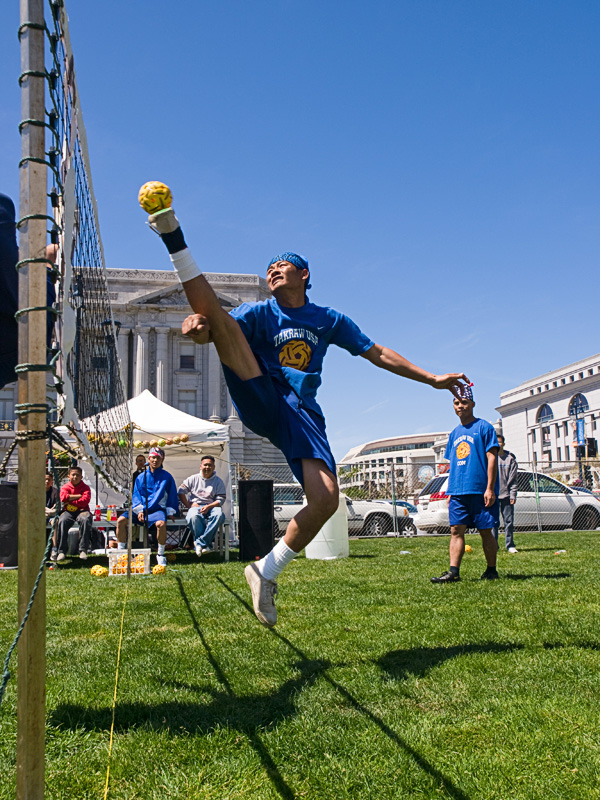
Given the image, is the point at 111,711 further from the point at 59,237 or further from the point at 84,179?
the point at 84,179

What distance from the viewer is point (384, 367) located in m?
4.32

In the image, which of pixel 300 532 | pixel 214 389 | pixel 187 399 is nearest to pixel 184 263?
pixel 300 532

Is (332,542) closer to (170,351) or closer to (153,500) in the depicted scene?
(153,500)

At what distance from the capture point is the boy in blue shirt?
7262 mm

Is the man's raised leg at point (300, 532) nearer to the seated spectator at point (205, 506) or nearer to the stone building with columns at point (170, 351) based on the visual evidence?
the seated spectator at point (205, 506)

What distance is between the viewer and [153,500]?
1073cm

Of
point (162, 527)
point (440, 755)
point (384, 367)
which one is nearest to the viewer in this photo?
point (440, 755)

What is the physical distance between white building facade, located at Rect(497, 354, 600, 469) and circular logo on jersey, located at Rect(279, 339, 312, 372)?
85025 mm

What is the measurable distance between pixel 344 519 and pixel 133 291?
4969 centimetres

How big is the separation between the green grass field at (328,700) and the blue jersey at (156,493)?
5085 mm

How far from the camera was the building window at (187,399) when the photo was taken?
5834 cm

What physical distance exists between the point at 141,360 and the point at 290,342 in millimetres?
55232

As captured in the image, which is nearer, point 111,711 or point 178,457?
point 111,711

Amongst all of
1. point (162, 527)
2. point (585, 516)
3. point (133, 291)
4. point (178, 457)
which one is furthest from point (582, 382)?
point (162, 527)
